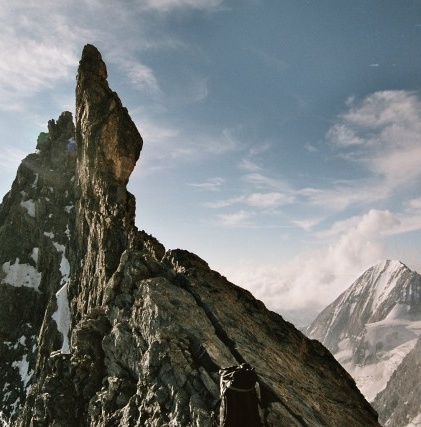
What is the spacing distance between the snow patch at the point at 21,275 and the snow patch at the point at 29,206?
1456 centimetres

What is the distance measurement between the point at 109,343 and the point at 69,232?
292ft

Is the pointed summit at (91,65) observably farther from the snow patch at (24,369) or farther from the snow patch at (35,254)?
the snow patch at (24,369)

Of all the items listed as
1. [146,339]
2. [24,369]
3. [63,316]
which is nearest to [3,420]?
[24,369]

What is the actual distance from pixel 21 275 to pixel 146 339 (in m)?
94.2

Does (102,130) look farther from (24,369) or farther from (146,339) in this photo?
(24,369)

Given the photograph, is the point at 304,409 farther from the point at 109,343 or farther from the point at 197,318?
the point at 109,343

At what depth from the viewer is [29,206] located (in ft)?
379

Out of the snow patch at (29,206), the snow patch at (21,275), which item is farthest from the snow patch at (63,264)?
the snow patch at (29,206)

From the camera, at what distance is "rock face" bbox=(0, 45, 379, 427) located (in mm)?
21812

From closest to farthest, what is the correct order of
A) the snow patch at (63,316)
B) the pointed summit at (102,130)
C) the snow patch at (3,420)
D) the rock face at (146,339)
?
1. the rock face at (146,339)
2. the pointed summit at (102,130)
3. the snow patch at (63,316)
4. the snow patch at (3,420)

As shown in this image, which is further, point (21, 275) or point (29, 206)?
point (29, 206)

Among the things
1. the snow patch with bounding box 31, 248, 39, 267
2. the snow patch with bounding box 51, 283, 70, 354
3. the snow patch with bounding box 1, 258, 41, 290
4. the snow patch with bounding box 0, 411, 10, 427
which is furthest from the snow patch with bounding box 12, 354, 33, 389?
the snow patch with bounding box 31, 248, 39, 267

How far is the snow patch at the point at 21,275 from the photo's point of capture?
104188 mm

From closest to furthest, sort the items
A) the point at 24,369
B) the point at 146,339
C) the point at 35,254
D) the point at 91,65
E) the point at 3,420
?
the point at 146,339, the point at 91,65, the point at 3,420, the point at 24,369, the point at 35,254
